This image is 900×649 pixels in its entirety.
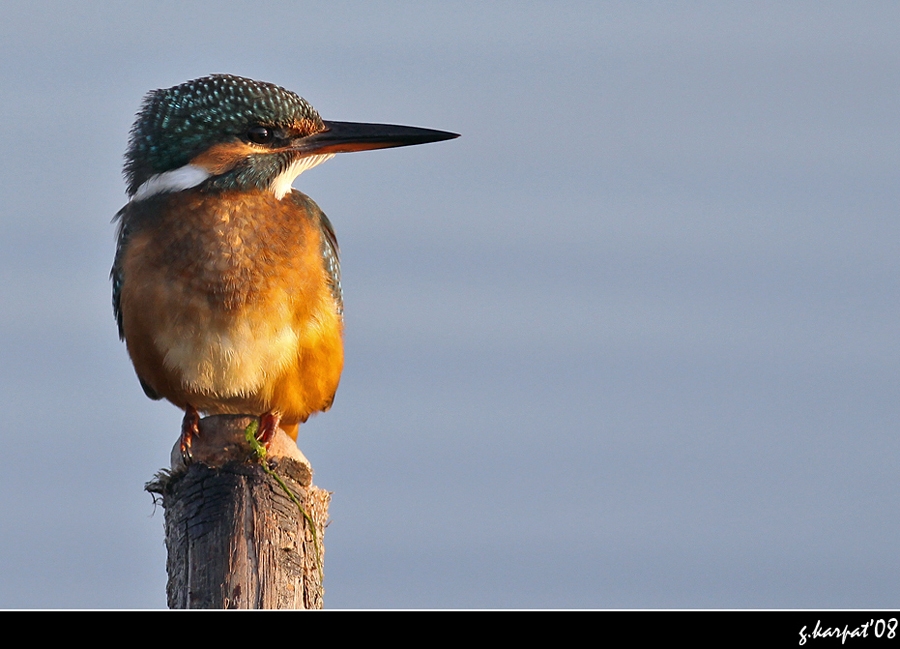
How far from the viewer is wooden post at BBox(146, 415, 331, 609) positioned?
4.15 m

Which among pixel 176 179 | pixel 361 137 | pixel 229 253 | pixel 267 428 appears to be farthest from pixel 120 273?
pixel 267 428

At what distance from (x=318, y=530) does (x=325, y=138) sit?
209cm

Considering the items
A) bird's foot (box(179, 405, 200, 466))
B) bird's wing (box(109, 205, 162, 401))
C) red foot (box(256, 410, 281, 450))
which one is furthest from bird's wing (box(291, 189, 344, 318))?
red foot (box(256, 410, 281, 450))

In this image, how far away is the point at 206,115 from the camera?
5688 mm

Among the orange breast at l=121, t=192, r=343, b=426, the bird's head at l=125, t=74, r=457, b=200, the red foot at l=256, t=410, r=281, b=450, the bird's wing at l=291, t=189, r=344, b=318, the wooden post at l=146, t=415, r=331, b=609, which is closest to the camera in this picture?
the wooden post at l=146, t=415, r=331, b=609

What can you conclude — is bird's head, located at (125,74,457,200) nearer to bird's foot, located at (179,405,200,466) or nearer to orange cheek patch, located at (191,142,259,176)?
orange cheek patch, located at (191,142,259,176)

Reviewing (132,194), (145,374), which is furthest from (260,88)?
(145,374)

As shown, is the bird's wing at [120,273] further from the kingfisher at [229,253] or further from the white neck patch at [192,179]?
the white neck patch at [192,179]

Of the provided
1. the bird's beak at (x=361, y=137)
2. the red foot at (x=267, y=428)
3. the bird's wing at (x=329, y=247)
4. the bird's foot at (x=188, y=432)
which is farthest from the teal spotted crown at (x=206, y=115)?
the red foot at (x=267, y=428)

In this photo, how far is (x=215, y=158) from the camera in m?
5.68

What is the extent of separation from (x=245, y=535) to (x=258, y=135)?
2.12 metres

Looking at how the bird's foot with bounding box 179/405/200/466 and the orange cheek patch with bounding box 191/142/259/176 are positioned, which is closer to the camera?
the bird's foot with bounding box 179/405/200/466

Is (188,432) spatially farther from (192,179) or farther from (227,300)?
(192,179)
